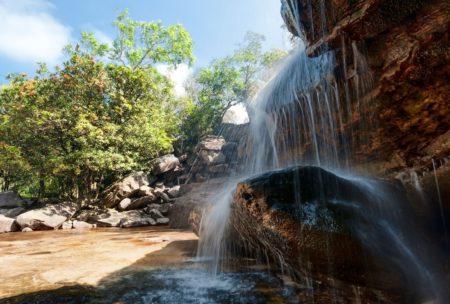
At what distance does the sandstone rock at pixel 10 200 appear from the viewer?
54.0 ft

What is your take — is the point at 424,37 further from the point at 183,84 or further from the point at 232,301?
the point at 183,84

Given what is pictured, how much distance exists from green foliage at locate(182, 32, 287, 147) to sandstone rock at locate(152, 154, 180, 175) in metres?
3.92

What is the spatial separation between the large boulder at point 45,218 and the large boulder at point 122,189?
2.58 metres

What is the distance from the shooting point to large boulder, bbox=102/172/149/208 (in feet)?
54.5

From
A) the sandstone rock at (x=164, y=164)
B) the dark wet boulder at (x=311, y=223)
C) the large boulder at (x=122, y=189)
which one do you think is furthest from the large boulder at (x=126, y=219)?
the dark wet boulder at (x=311, y=223)

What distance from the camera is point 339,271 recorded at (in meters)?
3.07

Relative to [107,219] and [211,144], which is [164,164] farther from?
[107,219]

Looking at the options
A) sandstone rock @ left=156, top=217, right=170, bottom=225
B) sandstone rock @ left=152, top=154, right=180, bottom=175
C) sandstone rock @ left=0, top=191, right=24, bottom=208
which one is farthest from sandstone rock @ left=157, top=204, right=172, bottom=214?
sandstone rock @ left=0, top=191, right=24, bottom=208

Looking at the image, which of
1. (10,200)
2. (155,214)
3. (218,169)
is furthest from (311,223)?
(10,200)

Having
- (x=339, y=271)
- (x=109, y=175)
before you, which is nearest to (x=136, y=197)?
(x=109, y=175)

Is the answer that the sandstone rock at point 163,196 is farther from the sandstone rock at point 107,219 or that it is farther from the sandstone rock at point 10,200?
the sandstone rock at point 10,200

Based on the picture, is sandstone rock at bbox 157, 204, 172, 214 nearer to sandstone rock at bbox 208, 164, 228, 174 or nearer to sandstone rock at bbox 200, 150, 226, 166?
sandstone rock at bbox 208, 164, 228, 174

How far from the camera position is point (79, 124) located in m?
14.4

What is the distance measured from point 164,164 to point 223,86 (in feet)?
30.3
